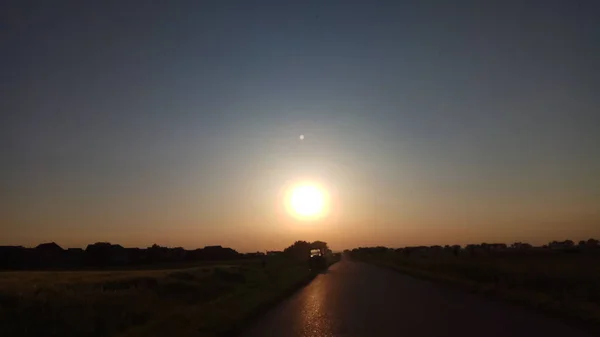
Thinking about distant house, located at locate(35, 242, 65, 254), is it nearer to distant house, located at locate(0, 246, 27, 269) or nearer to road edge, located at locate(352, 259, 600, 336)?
distant house, located at locate(0, 246, 27, 269)

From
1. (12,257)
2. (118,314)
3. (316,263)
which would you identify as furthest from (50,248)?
(118,314)

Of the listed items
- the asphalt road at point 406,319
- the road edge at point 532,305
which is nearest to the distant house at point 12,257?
the road edge at point 532,305

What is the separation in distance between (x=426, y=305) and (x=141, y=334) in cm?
1148

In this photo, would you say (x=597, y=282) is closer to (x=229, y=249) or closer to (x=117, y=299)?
(x=117, y=299)

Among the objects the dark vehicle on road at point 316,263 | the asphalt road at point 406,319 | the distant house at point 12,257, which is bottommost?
the asphalt road at point 406,319

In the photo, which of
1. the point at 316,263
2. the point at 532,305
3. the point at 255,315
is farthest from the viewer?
the point at 316,263

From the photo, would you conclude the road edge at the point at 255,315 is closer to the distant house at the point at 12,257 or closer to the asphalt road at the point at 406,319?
the asphalt road at the point at 406,319

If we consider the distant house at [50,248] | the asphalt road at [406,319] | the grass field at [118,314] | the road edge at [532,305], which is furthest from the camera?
the distant house at [50,248]

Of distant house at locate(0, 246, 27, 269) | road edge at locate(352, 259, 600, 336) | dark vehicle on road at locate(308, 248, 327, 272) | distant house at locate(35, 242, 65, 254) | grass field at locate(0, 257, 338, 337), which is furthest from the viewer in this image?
distant house at locate(35, 242, 65, 254)

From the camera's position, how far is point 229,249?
188625mm

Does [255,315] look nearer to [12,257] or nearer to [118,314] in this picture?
[118,314]

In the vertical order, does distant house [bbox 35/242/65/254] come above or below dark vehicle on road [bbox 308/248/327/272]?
above

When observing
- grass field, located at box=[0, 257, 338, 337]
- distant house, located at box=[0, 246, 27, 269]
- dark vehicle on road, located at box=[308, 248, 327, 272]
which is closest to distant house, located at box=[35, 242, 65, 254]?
distant house, located at box=[0, 246, 27, 269]

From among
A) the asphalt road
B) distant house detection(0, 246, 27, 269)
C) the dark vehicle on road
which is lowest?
the asphalt road
